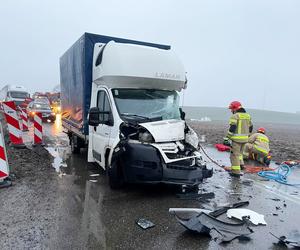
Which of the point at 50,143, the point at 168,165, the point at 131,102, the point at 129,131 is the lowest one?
the point at 50,143

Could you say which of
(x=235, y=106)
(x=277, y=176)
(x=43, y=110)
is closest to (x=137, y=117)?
(x=235, y=106)

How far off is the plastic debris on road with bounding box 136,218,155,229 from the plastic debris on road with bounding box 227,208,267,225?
138 centimetres

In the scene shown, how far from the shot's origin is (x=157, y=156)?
224 inches

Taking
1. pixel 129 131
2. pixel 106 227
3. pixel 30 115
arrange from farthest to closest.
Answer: pixel 30 115, pixel 129 131, pixel 106 227

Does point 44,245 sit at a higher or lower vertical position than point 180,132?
lower

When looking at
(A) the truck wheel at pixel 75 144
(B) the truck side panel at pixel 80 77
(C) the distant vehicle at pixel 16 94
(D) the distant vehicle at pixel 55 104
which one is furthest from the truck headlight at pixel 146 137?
(C) the distant vehicle at pixel 16 94

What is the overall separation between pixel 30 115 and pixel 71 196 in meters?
19.1

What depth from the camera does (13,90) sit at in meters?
31.5

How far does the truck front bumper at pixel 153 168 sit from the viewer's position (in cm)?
568

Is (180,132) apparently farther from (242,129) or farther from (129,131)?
(242,129)

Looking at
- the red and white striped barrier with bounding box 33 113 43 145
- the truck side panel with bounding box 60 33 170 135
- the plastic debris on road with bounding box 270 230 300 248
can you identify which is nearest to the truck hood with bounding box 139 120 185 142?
the plastic debris on road with bounding box 270 230 300 248

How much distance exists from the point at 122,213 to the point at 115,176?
47.7 inches

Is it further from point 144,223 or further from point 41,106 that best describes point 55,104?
point 144,223

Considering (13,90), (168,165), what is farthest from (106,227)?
(13,90)
